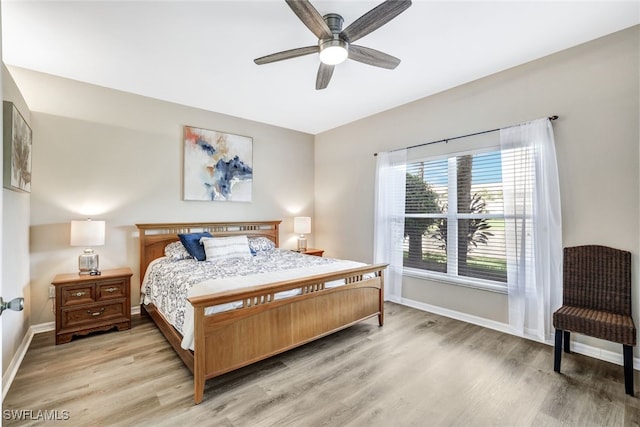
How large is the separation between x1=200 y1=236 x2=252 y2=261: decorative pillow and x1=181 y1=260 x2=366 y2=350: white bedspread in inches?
38.9

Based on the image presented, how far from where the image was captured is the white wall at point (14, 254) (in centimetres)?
238

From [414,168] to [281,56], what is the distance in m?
2.40

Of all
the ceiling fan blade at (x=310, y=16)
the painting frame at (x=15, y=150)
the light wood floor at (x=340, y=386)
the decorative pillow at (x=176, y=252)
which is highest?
the ceiling fan blade at (x=310, y=16)

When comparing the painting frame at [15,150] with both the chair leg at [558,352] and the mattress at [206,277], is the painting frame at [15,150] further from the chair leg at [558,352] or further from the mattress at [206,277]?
the chair leg at [558,352]

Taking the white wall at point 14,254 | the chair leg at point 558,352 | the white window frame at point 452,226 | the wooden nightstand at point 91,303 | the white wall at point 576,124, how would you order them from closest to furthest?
1. the white wall at point 14,254
2. the chair leg at point 558,352
3. the white wall at point 576,124
4. the wooden nightstand at point 91,303
5. the white window frame at point 452,226

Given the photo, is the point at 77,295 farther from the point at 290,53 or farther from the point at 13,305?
the point at 290,53

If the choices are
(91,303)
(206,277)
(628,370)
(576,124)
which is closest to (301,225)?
(206,277)

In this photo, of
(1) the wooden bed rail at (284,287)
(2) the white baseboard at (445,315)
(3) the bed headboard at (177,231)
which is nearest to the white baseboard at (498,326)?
(2) the white baseboard at (445,315)

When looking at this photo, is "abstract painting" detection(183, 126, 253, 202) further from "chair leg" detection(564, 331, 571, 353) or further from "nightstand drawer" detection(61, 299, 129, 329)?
"chair leg" detection(564, 331, 571, 353)

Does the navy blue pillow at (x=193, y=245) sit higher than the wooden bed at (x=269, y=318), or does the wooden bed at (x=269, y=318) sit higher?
the navy blue pillow at (x=193, y=245)

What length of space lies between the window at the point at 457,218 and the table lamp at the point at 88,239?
3666 mm

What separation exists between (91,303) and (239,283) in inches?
69.5

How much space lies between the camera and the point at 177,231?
4.15 m

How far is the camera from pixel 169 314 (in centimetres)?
278
